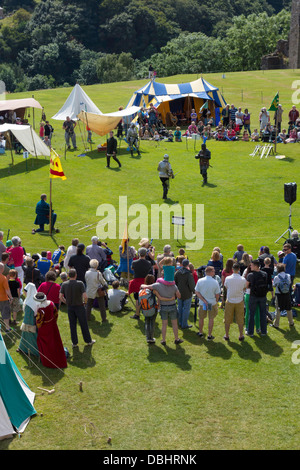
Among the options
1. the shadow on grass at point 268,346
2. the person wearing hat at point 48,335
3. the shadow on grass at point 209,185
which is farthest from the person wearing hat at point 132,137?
the person wearing hat at point 48,335

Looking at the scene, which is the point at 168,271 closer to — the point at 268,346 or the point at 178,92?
the point at 268,346

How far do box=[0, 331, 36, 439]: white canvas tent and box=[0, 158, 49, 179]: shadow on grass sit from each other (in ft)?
57.6

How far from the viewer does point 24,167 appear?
2756 cm

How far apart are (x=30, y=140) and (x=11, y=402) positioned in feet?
64.1

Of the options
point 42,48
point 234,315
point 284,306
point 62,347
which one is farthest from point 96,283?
point 42,48

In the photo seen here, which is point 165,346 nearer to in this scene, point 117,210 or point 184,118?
point 117,210

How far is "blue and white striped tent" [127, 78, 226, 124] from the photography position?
1328 inches

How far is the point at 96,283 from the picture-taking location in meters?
13.1

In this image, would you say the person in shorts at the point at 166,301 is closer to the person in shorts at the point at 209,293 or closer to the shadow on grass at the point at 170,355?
the shadow on grass at the point at 170,355

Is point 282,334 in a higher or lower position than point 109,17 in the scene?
lower

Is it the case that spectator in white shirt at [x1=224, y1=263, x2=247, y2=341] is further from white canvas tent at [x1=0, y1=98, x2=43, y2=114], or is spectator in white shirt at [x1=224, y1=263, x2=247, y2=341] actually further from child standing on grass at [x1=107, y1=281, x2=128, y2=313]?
white canvas tent at [x1=0, y1=98, x2=43, y2=114]

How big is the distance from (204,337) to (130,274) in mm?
3536

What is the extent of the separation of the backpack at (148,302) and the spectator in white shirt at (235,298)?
147 centimetres
